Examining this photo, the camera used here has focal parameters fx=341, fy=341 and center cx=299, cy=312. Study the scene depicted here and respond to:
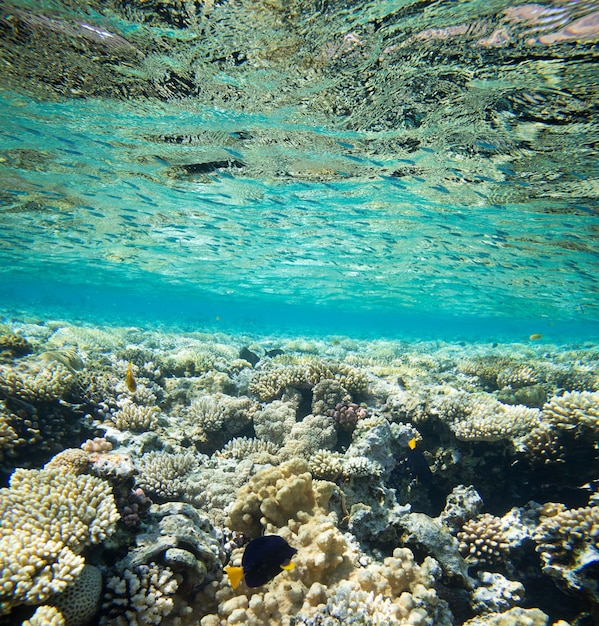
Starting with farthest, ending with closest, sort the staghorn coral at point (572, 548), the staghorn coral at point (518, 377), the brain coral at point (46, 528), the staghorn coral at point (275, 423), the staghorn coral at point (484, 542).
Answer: the staghorn coral at point (518, 377), the staghorn coral at point (275, 423), the staghorn coral at point (484, 542), the staghorn coral at point (572, 548), the brain coral at point (46, 528)

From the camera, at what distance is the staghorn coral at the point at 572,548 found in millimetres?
4227

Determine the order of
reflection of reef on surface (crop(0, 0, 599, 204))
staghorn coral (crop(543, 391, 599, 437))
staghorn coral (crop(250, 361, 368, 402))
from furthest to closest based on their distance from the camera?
Answer: 1. staghorn coral (crop(250, 361, 368, 402))
2. reflection of reef on surface (crop(0, 0, 599, 204))
3. staghorn coral (crop(543, 391, 599, 437))

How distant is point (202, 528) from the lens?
4.57 metres

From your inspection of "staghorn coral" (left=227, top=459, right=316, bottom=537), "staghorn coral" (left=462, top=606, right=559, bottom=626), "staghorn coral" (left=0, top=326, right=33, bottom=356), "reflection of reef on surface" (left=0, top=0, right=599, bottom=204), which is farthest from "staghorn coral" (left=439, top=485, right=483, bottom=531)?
"staghorn coral" (left=0, top=326, right=33, bottom=356)

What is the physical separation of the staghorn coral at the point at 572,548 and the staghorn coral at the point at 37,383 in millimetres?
8368

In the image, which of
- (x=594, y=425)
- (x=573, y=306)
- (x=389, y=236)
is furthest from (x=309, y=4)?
(x=573, y=306)

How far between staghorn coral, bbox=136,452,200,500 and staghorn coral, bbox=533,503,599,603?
5385 millimetres

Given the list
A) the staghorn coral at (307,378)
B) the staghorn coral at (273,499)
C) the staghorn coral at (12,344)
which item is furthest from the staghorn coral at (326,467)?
the staghorn coral at (12,344)

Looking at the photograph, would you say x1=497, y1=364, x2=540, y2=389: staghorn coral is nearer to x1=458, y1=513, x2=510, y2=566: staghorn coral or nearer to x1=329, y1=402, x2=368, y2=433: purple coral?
x1=329, y1=402, x2=368, y2=433: purple coral

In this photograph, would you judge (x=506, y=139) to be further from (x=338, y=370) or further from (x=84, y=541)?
(x=84, y=541)

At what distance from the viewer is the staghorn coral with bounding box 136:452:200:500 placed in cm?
544

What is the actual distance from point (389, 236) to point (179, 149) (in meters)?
13.3

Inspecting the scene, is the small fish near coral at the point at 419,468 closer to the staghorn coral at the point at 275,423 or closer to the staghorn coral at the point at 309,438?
the staghorn coral at the point at 309,438

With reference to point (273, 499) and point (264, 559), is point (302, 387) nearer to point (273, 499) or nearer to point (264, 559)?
point (273, 499)
